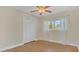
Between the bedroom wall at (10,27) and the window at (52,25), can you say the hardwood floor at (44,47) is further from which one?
the window at (52,25)

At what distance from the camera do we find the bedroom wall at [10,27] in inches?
63.2

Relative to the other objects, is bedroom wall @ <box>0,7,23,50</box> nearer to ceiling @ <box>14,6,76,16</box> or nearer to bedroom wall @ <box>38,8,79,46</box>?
ceiling @ <box>14,6,76,16</box>

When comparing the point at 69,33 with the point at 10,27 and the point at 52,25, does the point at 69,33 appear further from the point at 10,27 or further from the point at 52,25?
the point at 10,27

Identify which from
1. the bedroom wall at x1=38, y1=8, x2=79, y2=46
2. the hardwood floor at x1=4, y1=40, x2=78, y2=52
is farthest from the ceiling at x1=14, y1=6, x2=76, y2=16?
the hardwood floor at x1=4, y1=40, x2=78, y2=52

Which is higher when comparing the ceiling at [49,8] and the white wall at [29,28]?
the ceiling at [49,8]

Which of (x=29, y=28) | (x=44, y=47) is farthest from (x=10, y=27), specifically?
(x=44, y=47)

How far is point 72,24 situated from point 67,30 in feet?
0.39

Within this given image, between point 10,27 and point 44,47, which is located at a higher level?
point 10,27

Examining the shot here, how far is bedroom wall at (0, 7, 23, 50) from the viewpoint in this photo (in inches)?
63.2

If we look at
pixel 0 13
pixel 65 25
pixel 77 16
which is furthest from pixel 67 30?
pixel 0 13

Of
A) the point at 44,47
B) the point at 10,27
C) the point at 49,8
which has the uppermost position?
the point at 49,8

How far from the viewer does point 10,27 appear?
1640mm

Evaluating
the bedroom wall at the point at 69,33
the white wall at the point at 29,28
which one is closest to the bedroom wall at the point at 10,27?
the white wall at the point at 29,28

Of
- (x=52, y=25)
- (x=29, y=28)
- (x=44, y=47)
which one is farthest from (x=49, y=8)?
(x=44, y=47)
